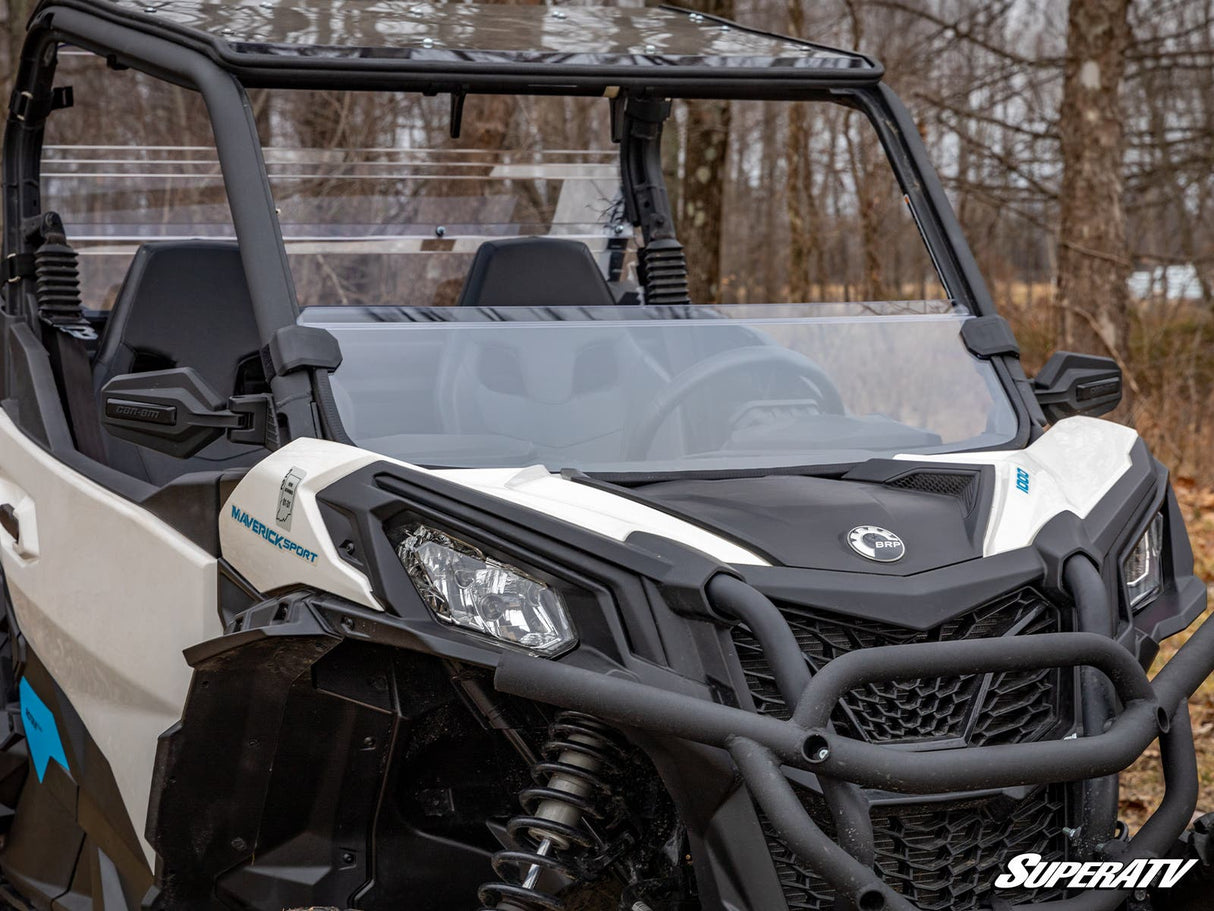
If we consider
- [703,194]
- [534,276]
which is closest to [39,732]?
[534,276]

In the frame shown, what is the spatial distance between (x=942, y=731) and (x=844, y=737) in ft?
0.75

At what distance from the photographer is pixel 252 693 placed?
254 cm

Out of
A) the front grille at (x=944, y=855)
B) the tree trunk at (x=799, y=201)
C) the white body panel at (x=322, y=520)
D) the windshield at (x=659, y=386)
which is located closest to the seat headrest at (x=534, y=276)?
the windshield at (x=659, y=386)

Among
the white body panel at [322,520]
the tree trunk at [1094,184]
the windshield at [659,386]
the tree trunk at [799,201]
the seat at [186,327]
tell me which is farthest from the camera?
the tree trunk at [799,201]

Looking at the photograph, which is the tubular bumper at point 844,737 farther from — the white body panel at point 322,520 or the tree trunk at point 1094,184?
the tree trunk at point 1094,184

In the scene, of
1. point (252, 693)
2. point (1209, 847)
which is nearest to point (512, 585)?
point (252, 693)

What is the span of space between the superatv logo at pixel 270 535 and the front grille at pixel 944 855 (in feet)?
2.81

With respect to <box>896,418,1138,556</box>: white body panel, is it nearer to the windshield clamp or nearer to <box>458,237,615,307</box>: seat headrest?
the windshield clamp

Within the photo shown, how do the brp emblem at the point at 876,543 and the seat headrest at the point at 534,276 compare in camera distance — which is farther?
the seat headrest at the point at 534,276

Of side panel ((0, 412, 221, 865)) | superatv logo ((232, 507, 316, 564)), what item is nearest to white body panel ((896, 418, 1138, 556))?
superatv logo ((232, 507, 316, 564))

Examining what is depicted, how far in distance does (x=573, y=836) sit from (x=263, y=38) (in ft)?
5.34

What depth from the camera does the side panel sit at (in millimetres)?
2693

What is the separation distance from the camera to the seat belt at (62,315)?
3580 millimetres

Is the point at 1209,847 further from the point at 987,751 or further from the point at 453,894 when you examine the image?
the point at 453,894
